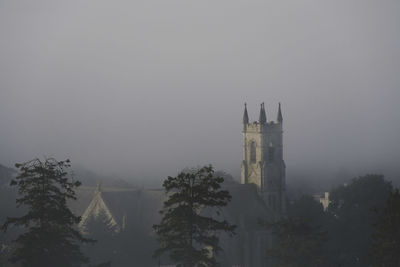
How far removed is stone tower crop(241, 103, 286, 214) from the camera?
12250 cm

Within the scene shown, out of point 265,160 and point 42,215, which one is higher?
point 265,160

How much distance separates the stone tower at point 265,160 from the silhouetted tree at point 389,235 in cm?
6470

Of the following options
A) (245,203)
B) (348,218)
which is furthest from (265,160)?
(348,218)

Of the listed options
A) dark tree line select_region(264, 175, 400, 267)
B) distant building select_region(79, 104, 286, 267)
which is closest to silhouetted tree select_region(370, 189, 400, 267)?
dark tree line select_region(264, 175, 400, 267)

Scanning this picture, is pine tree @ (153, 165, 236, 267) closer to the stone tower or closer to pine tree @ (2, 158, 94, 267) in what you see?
pine tree @ (2, 158, 94, 267)

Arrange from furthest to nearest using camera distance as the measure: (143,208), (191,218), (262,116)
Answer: (262,116)
(143,208)
(191,218)

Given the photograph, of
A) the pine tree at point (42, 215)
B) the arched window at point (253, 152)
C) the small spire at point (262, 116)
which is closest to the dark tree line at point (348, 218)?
the arched window at point (253, 152)

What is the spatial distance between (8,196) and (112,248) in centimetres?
2583

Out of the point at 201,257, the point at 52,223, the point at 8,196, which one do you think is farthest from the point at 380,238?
the point at 8,196

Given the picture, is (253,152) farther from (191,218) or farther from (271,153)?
(191,218)

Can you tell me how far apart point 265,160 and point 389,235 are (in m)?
66.6

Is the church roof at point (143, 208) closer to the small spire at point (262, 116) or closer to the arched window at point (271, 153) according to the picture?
the arched window at point (271, 153)

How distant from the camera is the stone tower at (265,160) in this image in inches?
4823

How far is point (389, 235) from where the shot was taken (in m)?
56.4
